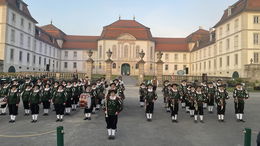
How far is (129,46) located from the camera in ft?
196

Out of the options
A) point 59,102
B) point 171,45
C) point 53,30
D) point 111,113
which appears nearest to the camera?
point 111,113

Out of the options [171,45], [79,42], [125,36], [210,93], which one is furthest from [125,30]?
[210,93]

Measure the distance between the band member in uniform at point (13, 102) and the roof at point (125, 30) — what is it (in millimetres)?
50565

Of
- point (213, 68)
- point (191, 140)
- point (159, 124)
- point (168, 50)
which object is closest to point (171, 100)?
point (159, 124)

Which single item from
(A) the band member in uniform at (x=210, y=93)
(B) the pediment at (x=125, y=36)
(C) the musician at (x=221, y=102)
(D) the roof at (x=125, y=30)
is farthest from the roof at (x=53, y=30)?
(C) the musician at (x=221, y=102)

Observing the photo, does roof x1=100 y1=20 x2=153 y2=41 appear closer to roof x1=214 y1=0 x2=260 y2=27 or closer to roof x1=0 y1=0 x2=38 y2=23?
roof x1=0 y1=0 x2=38 y2=23

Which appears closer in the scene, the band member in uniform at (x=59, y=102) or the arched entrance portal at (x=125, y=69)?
the band member in uniform at (x=59, y=102)

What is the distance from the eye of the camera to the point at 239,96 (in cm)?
1066

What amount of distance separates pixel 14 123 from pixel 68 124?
2506 mm

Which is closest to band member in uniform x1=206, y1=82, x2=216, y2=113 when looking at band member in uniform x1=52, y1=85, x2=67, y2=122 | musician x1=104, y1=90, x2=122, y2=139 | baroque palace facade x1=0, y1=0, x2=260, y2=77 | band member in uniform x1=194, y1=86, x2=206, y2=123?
band member in uniform x1=194, y1=86, x2=206, y2=123

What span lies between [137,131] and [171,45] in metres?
66.1

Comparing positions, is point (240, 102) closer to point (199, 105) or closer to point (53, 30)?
point (199, 105)

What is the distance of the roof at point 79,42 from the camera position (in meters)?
70.8

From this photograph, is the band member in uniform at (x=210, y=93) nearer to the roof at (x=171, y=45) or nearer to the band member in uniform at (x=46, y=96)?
the band member in uniform at (x=46, y=96)
